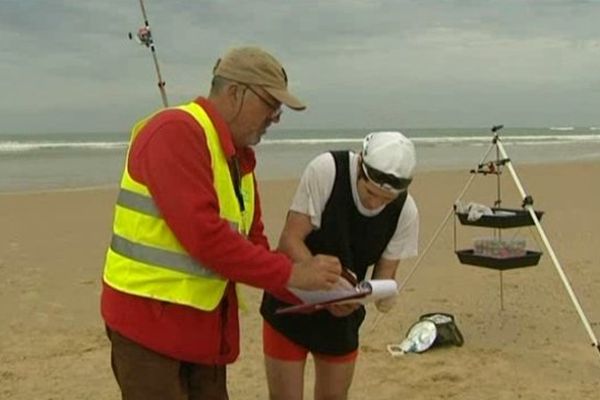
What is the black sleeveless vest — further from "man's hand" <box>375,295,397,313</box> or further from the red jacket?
the red jacket

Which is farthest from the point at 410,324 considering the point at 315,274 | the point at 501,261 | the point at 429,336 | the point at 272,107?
the point at 272,107

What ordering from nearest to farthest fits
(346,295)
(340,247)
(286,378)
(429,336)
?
1. (346,295)
2. (340,247)
3. (286,378)
4. (429,336)

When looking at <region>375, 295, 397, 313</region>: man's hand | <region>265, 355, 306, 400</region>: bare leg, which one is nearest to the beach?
<region>265, 355, 306, 400</region>: bare leg

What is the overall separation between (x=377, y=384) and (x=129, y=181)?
338 centimetres

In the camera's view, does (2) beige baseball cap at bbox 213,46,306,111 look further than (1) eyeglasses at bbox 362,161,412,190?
No

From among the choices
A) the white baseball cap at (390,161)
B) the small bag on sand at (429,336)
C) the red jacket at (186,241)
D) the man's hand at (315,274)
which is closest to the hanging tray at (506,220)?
the small bag on sand at (429,336)

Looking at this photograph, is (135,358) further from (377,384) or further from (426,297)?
(426,297)

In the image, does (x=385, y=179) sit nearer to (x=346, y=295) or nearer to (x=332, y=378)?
(x=346, y=295)

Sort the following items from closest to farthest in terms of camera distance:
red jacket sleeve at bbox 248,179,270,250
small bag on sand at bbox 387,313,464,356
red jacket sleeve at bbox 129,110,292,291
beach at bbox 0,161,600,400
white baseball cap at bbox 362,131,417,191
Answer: red jacket sleeve at bbox 129,110,292,291 → red jacket sleeve at bbox 248,179,270,250 → white baseball cap at bbox 362,131,417,191 → beach at bbox 0,161,600,400 → small bag on sand at bbox 387,313,464,356

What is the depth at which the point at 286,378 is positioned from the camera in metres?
3.67

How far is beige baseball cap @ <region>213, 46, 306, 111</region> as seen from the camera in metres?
2.59

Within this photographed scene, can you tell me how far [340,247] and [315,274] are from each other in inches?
35.3

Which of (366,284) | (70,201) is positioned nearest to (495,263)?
(366,284)

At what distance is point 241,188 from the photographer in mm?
2783
